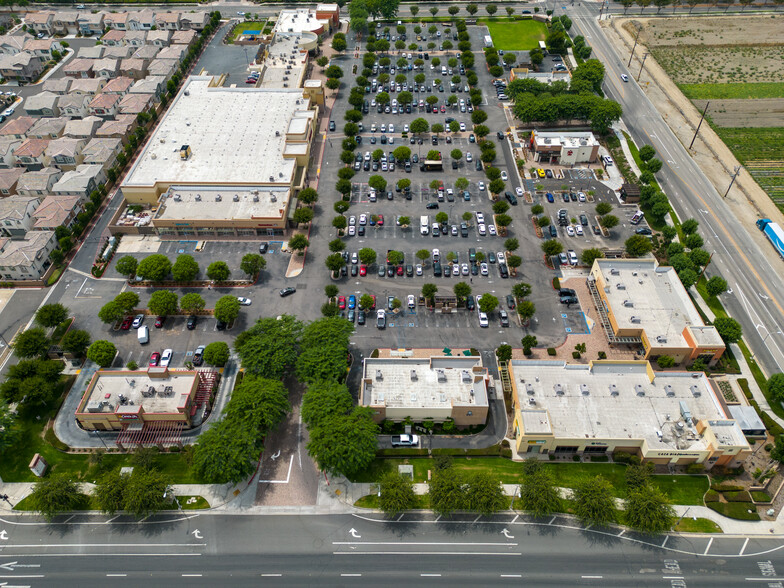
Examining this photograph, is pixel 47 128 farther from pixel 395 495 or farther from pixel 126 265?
pixel 395 495

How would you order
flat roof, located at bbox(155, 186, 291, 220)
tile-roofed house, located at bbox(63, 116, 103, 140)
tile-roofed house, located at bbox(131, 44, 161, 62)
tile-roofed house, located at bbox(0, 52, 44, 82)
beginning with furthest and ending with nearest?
tile-roofed house, located at bbox(131, 44, 161, 62) → tile-roofed house, located at bbox(0, 52, 44, 82) → tile-roofed house, located at bbox(63, 116, 103, 140) → flat roof, located at bbox(155, 186, 291, 220)

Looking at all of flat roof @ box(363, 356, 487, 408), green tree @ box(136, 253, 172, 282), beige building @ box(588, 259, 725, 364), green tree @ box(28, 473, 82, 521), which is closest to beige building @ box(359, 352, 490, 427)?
flat roof @ box(363, 356, 487, 408)

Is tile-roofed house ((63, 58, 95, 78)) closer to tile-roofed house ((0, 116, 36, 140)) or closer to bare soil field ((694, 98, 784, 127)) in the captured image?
tile-roofed house ((0, 116, 36, 140))

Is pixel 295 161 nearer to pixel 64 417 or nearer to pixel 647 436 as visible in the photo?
pixel 64 417

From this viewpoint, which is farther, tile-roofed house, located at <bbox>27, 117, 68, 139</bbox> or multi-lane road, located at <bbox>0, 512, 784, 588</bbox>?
tile-roofed house, located at <bbox>27, 117, 68, 139</bbox>

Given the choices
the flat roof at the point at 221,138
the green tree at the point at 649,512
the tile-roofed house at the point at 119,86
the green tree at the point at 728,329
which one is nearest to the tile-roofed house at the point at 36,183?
the flat roof at the point at 221,138

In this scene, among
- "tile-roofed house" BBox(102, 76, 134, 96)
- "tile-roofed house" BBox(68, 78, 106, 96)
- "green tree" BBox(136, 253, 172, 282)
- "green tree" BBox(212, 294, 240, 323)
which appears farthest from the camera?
"tile-roofed house" BBox(102, 76, 134, 96)
